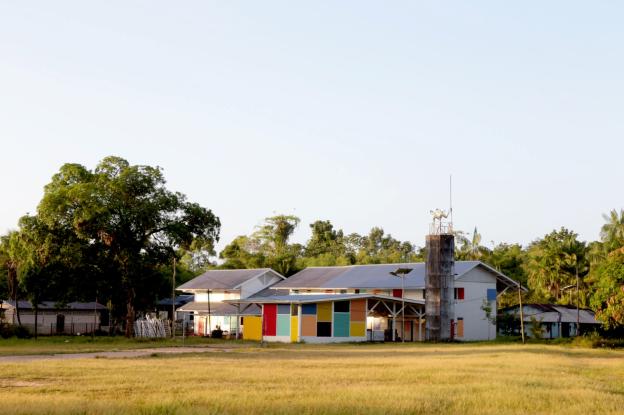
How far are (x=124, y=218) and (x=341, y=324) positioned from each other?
18.9 m

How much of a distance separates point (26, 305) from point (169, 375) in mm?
55916

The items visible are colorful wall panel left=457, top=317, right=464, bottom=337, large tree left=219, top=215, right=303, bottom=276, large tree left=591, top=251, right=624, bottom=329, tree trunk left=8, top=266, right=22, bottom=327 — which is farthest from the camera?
large tree left=219, top=215, right=303, bottom=276

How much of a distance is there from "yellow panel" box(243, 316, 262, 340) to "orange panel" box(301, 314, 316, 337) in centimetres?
746

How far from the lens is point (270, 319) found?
70500 mm

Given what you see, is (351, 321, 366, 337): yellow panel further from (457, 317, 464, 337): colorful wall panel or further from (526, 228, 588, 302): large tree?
(526, 228, 588, 302): large tree

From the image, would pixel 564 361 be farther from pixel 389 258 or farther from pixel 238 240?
pixel 238 240

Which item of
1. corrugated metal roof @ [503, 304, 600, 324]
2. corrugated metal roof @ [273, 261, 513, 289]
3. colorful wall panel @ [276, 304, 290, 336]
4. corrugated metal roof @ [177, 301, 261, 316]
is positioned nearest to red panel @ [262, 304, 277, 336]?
colorful wall panel @ [276, 304, 290, 336]

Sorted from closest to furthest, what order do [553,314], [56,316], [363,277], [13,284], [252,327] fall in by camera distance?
[13,284], [252,327], [553,314], [363,277], [56,316]

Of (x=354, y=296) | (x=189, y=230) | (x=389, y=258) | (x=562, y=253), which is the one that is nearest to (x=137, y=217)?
(x=189, y=230)

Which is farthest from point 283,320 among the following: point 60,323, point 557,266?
point 557,266

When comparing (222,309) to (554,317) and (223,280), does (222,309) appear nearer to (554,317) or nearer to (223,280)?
A: (223,280)

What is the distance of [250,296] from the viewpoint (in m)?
82.7

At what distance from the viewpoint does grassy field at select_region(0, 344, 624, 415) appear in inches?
Result: 730

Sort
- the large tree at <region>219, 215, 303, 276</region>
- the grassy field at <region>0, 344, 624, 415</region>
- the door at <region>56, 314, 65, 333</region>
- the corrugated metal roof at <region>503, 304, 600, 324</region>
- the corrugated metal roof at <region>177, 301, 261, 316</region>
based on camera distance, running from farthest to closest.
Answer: the large tree at <region>219, 215, 303, 276</region> → the door at <region>56, 314, 65, 333</region> → the corrugated metal roof at <region>503, 304, 600, 324</region> → the corrugated metal roof at <region>177, 301, 261, 316</region> → the grassy field at <region>0, 344, 624, 415</region>
